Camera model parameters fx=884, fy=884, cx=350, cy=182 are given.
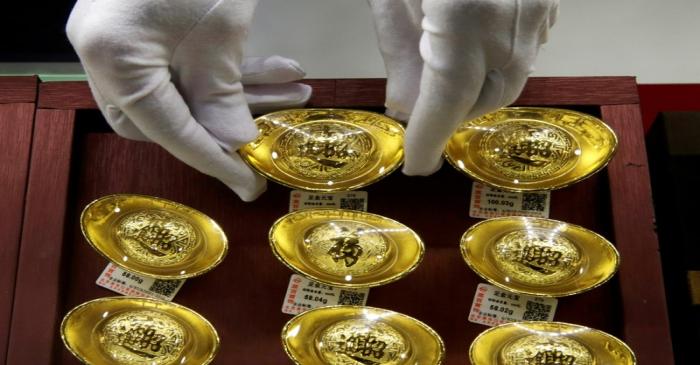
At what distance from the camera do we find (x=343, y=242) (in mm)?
1210

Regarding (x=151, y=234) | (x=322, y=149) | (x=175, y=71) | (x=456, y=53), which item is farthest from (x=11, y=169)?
(x=456, y=53)

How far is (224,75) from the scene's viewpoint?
43.9 inches

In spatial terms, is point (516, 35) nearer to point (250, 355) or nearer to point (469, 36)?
point (469, 36)

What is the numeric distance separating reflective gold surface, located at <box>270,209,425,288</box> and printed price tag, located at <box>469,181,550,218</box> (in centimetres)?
14

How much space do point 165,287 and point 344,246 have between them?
10.5 inches

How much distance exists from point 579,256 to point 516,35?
0.37 metres

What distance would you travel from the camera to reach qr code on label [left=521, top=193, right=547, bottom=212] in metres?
1.26

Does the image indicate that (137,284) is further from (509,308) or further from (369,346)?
(509,308)

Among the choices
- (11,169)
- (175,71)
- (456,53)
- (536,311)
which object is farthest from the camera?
(11,169)

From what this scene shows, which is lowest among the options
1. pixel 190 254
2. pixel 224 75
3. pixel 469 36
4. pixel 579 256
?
pixel 190 254

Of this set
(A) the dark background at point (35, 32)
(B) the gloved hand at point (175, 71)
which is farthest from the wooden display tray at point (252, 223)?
(A) the dark background at point (35, 32)

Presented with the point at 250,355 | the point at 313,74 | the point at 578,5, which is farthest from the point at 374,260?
the point at 578,5

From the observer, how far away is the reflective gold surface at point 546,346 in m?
1.13

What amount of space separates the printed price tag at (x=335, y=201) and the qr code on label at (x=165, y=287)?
0.20 metres
